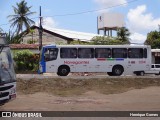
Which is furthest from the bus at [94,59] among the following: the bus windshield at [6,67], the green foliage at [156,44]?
the green foliage at [156,44]

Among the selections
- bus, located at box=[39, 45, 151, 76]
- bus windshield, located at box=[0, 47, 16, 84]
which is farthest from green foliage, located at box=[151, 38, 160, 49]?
bus windshield, located at box=[0, 47, 16, 84]

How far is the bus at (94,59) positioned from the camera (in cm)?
3089

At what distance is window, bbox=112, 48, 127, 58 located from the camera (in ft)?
104

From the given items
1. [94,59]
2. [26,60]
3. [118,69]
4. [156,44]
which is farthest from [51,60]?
[156,44]

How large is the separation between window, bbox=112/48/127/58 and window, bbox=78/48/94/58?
1800mm

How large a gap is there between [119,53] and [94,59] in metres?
2.15

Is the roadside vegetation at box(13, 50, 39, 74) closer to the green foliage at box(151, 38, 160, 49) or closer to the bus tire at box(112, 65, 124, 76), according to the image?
the bus tire at box(112, 65, 124, 76)

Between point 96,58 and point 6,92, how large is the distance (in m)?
20.7

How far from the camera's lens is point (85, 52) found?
31391 mm

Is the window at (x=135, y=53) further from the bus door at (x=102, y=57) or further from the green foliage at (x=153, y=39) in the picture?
the green foliage at (x=153, y=39)

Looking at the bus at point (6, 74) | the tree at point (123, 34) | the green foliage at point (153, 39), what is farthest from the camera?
the tree at point (123, 34)

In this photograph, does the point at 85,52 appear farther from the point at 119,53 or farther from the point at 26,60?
the point at 26,60

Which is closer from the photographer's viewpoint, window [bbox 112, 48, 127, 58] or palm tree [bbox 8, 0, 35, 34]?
window [bbox 112, 48, 127, 58]

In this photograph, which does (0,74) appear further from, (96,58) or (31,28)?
(31,28)
